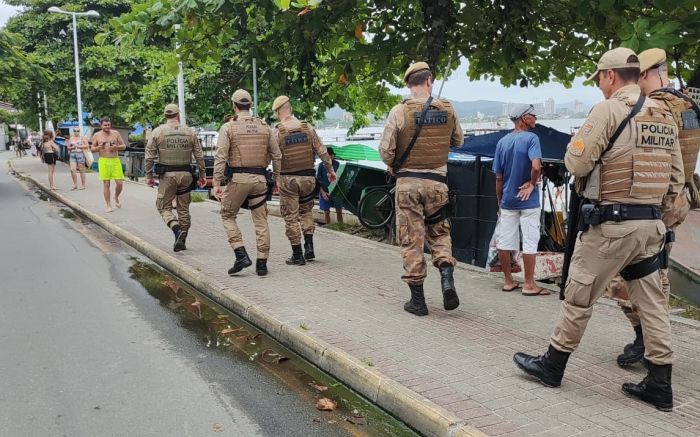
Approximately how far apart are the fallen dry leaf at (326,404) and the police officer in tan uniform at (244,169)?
129 inches

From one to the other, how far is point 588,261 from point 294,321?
Result: 2.65m

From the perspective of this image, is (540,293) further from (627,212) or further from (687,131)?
(627,212)

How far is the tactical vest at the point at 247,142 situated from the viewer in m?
7.18

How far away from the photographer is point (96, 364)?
4754mm

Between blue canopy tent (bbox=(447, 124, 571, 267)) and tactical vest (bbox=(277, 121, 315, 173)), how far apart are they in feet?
6.52

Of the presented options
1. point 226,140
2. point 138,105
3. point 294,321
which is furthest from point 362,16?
point 138,105

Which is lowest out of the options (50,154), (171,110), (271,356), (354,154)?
(271,356)

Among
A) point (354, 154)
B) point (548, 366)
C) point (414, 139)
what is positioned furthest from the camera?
point (354, 154)

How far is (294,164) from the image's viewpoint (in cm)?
771

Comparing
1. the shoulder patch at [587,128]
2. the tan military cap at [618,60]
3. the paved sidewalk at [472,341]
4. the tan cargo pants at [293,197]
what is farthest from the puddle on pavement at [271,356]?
the tan military cap at [618,60]

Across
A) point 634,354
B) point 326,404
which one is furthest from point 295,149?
point 634,354

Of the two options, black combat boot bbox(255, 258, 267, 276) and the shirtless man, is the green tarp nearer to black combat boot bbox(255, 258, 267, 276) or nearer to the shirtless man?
the shirtless man

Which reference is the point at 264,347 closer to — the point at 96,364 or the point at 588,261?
the point at 96,364

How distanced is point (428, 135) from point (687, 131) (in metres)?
2.03
